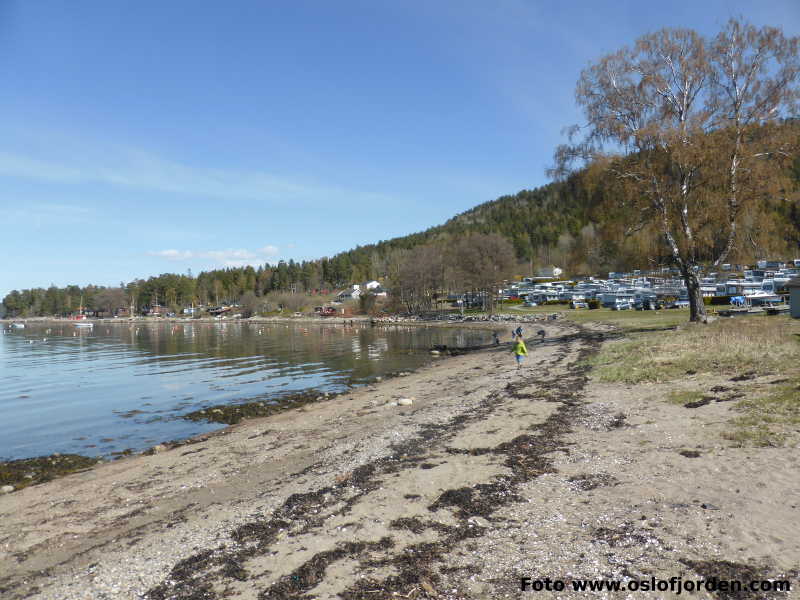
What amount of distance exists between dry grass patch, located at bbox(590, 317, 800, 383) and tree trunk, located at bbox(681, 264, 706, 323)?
12.1 ft

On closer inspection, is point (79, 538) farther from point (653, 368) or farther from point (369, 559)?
point (653, 368)

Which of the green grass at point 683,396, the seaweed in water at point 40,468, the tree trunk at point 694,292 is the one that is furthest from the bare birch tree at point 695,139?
the seaweed in water at point 40,468

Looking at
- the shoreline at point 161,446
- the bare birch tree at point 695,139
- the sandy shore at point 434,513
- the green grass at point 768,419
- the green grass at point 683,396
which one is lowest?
the shoreline at point 161,446

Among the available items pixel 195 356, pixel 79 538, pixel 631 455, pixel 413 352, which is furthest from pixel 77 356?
pixel 631 455

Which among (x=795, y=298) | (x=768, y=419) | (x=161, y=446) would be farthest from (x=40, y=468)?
(x=795, y=298)

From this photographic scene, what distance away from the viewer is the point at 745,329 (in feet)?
81.4

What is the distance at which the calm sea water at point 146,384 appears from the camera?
2089 cm

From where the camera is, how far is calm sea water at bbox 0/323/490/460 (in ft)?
68.5

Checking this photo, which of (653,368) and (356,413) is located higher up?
(653,368)

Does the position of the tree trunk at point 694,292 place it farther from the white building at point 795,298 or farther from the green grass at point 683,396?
the green grass at point 683,396

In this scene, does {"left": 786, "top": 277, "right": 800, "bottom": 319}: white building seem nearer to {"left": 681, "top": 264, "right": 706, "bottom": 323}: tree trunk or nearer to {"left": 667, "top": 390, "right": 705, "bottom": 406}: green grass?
{"left": 681, "top": 264, "right": 706, "bottom": 323}: tree trunk

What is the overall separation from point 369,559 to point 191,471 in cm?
935

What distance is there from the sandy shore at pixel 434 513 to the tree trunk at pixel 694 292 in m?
15.8

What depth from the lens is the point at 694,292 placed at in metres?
29.7
